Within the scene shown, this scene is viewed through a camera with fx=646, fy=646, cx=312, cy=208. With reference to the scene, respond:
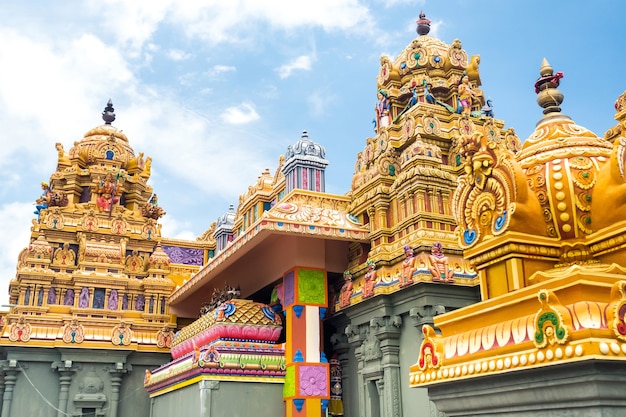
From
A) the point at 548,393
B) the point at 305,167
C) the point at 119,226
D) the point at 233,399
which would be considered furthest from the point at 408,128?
the point at 119,226

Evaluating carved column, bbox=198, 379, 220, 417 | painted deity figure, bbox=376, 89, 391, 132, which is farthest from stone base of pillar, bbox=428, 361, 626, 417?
painted deity figure, bbox=376, 89, 391, 132

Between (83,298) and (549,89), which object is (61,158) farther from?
(549,89)

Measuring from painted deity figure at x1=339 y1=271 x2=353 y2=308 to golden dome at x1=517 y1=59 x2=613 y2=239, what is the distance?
9.02 metres

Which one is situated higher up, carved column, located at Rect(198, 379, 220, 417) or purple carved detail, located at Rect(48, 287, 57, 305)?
purple carved detail, located at Rect(48, 287, 57, 305)

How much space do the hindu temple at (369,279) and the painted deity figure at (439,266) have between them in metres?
0.05

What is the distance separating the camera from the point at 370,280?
1498 centimetres

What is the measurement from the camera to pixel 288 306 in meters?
16.1

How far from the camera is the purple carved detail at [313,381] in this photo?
1503cm

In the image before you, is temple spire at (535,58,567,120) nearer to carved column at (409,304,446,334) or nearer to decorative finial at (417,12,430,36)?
carved column at (409,304,446,334)

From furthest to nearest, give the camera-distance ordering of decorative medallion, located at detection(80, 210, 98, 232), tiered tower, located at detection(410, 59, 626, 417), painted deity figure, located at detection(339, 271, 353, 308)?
decorative medallion, located at detection(80, 210, 98, 232), painted deity figure, located at detection(339, 271, 353, 308), tiered tower, located at detection(410, 59, 626, 417)

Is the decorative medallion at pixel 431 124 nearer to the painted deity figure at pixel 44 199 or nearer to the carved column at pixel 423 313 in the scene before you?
the carved column at pixel 423 313

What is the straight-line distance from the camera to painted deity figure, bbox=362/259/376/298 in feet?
48.8

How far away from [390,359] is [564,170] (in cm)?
826

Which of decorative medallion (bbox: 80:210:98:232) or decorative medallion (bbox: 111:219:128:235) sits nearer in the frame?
decorative medallion (bbox: 80:210:98:232)
